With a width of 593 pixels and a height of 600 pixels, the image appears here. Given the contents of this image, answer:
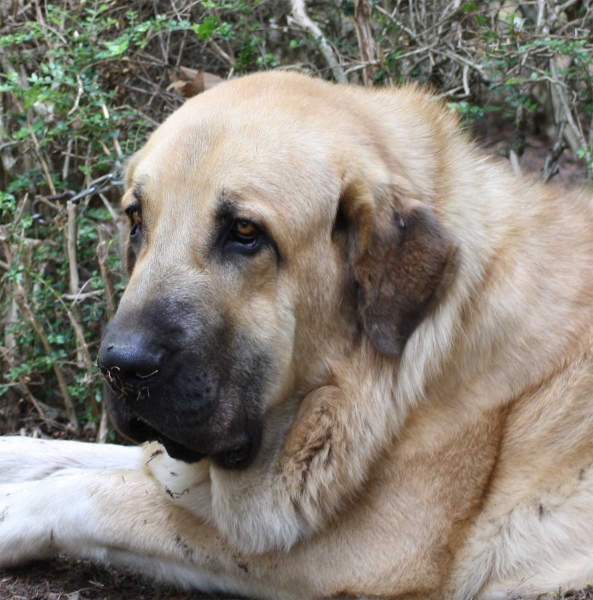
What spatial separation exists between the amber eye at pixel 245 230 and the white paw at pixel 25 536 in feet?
5.08

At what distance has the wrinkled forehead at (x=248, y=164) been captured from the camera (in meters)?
3.31

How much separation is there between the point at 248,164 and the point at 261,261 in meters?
0.37

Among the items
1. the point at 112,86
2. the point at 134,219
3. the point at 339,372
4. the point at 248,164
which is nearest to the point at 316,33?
the point at 112,86

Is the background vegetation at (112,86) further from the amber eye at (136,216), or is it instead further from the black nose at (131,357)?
the black nose at (131,357)

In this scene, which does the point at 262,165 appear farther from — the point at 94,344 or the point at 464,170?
the point at 94,344

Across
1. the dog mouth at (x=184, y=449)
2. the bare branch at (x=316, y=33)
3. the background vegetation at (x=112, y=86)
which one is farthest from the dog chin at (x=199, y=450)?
the bare branch at (x=316, y=33)

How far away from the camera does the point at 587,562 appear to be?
11.7 feet

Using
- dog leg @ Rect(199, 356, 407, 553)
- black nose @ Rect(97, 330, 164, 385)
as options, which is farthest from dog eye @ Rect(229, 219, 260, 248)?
dog leg @ Rect(199, 356, 407, 553)

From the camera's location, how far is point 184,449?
344cm

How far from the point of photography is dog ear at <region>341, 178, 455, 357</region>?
132 inches

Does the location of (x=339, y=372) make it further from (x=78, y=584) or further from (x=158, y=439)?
(x=78, y=584)

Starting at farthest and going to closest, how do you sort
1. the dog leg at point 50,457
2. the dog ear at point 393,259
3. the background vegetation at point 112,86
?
the background vegetation at point 112,86 < the dog leg at point 50,457 < the dog ear at point 393,259

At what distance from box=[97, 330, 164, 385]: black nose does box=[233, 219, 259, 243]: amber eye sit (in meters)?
0.55

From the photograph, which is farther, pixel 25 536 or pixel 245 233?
pixel 25 536
